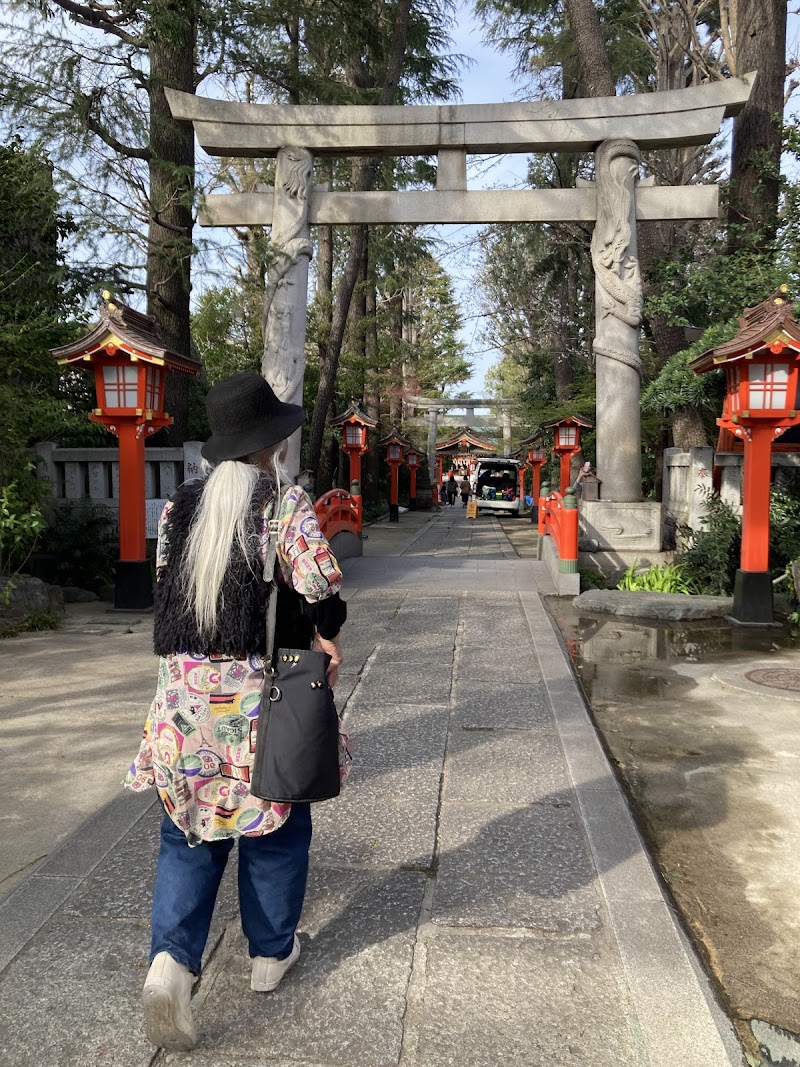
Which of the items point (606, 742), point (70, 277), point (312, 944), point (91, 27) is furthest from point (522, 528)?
point (312, 944)

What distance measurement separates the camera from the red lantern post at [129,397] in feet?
26.0

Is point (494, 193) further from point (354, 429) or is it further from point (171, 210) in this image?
point (354, 429)

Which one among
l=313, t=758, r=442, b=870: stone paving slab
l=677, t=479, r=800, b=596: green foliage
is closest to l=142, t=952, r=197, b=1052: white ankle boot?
l=313, t=758, r=442, b=870: stone paving slab

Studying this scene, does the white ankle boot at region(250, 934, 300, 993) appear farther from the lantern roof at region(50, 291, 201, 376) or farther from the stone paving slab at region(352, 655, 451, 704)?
the lantern roof at region(50, 291, 201, 376)

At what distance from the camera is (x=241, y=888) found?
7.29 ft

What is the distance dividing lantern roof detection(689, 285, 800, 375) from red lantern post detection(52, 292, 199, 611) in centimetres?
517

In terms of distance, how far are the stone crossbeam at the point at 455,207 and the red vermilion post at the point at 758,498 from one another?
4322 mm

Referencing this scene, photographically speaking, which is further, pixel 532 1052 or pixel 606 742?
pixel 606 742

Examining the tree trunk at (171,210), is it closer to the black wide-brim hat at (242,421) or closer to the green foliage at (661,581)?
the green foliage at (661,581)

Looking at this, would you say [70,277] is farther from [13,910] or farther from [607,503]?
[13,910]

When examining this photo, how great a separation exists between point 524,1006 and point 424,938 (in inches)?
16.4

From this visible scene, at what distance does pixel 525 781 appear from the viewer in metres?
3.80

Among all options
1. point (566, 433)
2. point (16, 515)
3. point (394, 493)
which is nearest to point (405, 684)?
point (16, 515)

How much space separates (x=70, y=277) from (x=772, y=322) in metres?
8.38
